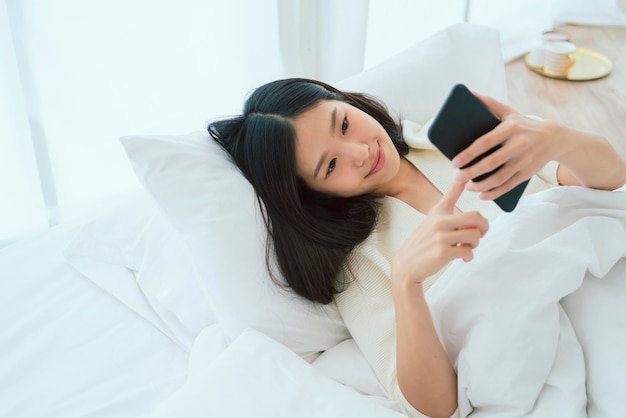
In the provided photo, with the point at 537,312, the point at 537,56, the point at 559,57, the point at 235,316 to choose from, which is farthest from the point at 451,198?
the point at 537,56

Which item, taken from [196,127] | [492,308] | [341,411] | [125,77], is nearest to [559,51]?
[196,127]

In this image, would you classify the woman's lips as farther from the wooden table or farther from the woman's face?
the wooden table

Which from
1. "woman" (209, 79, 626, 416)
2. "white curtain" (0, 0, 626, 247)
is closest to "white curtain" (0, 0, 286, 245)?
"white curtain" (0, 0, 626, 247)

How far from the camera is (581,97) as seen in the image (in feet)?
8.89

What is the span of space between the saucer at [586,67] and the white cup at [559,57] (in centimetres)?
2

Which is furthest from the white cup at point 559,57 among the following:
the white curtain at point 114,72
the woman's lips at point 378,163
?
the woman's lips at point 378,163

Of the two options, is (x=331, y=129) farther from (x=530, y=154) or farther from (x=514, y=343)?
(x=514, y=343)

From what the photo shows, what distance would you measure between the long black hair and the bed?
3 cm

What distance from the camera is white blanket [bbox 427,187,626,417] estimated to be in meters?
1.01

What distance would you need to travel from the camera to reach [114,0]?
1.64 metres

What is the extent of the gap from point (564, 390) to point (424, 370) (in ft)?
0.64

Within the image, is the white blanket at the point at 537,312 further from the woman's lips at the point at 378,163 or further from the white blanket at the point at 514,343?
the woman's lips at the point at 378,163

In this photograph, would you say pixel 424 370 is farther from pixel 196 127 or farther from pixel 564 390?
pixel 196 127

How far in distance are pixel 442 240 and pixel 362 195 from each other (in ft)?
1.38
